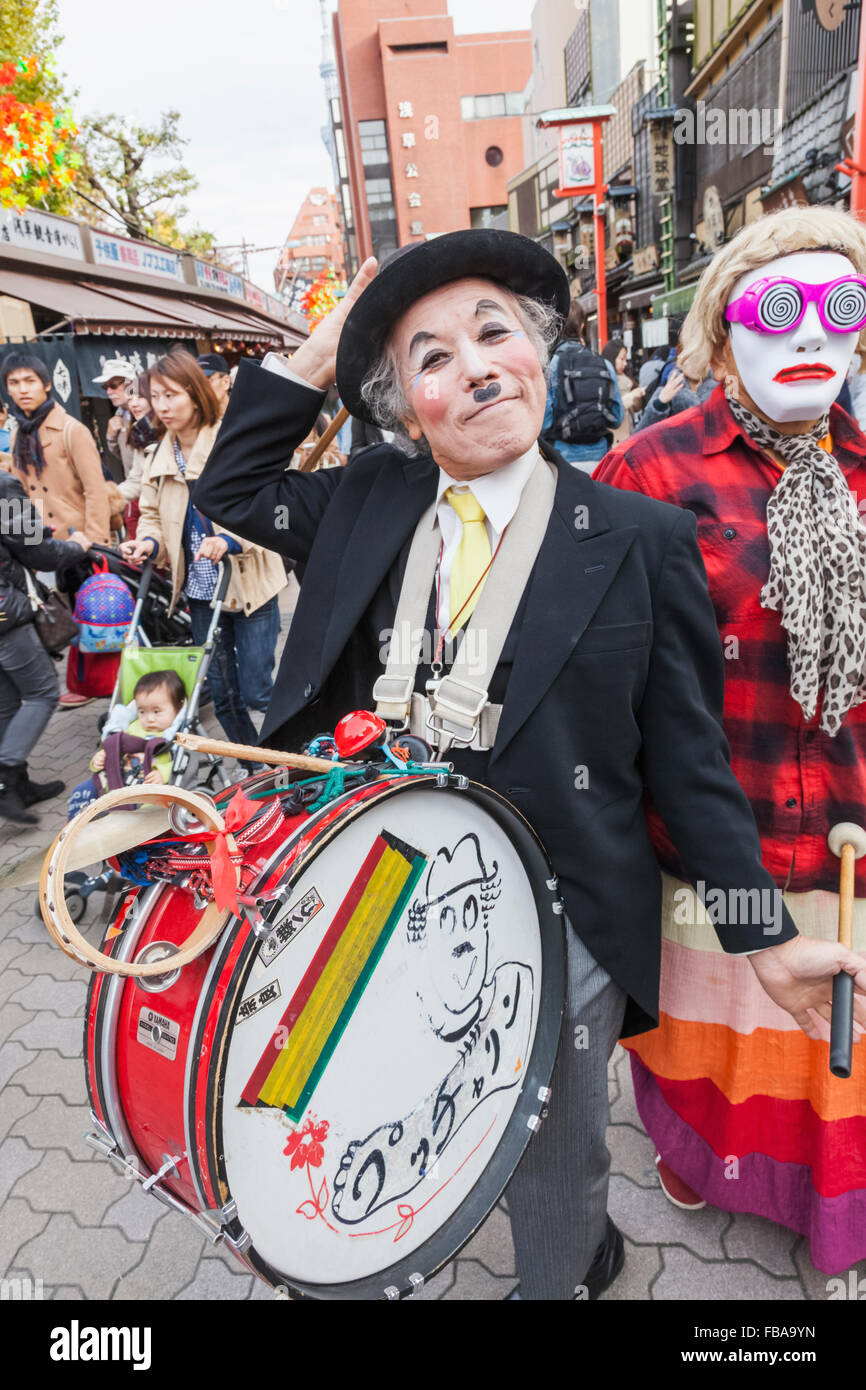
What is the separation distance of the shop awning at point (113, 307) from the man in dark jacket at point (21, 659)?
8.38 m

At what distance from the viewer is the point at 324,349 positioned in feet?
5.18

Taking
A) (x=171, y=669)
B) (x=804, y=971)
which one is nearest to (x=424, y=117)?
(x=171, y=669)

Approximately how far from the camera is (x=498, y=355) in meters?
1.37

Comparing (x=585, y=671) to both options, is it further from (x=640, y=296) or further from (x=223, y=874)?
(x=640, y=296)

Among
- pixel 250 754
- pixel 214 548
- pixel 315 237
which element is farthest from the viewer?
pixel 315 237

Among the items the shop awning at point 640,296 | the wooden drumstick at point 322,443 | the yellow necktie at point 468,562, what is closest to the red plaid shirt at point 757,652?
the yellow necktie at point 468,562

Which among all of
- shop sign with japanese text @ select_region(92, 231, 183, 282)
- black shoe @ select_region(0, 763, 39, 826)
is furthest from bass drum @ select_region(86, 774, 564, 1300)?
shop sign with japanese text @ select_region(92, 231, 183, 282)

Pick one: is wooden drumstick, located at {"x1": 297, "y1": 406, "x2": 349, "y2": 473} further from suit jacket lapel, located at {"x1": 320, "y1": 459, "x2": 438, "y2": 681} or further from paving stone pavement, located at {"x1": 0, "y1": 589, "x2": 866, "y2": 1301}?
paving stone pavement, located at {"x1": 0, "y1": 589, "x2": 866, "y2": 1301}

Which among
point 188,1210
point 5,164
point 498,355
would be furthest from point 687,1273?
point 5,164

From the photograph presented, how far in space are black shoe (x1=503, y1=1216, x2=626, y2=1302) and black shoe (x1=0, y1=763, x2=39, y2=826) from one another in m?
3.49

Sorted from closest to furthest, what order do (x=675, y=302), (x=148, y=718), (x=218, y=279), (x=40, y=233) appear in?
1. (x=148, y=718)
2. (x=40, y=233)
3. (x=675, y=302)
4. (x=218, y=279)

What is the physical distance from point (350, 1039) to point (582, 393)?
4.77 metres

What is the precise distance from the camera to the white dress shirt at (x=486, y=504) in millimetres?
1417

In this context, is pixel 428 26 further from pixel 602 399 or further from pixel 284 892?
pixel 284 892
